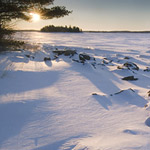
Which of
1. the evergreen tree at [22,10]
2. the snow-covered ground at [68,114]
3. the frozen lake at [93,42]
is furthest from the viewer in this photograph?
the frozen lake at [93,42]

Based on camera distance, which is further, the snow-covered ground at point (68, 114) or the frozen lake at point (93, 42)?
the frozen lake at point (93, 42)

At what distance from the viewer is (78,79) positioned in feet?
11.3

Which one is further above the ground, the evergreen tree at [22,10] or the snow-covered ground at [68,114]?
the evergreen tree at [22,10]

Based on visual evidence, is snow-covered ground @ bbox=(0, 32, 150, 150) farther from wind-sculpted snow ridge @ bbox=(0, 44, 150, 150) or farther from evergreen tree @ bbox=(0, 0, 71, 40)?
evergreen tree @ bbox=(0, 0, 71, 40)

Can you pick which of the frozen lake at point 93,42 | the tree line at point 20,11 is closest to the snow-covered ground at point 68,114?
the tree line at point 20,11

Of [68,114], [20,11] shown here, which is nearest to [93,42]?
[20,11]

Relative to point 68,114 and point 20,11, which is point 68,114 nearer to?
point 68,114

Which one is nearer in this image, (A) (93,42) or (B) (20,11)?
(B) (20,11)

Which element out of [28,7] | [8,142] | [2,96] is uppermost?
[28,7]

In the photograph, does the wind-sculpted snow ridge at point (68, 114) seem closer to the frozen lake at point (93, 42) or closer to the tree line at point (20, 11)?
the tree line at point (20, 11)

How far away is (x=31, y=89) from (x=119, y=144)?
6.46 ft

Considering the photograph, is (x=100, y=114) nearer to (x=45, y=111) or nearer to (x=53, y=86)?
(x=45, y=111)

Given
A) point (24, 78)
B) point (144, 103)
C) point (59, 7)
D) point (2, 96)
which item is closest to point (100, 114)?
point (144, 103)

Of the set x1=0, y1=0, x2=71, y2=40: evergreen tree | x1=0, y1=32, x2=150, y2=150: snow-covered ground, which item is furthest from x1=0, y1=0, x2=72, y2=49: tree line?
x1=0, y1=32, x2=150, y2=150: snow-covered ground
